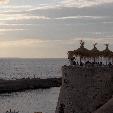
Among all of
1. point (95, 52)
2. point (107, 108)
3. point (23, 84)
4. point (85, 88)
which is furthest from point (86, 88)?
point (23, 84)

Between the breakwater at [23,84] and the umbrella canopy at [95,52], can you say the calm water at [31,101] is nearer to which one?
the breakwater at [23,84]

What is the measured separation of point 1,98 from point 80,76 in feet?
147

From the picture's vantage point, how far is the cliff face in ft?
106

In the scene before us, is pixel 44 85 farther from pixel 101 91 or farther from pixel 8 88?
pixel 101 91

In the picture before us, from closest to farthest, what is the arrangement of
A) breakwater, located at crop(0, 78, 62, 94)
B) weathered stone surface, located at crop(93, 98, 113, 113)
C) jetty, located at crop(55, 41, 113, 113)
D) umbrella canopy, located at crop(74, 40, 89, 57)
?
weathered stone surface, located at crop(93, 98, 113, 113) → jetty, located at crop(55, 41, 113, 113) → umbrella canopy, located at crop(74, 40, 89, 57) → breakwater, located at crop(0, 78, 62, 94)

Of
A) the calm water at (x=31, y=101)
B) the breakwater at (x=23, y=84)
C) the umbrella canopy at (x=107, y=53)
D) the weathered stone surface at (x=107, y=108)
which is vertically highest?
the umbrella canopy at (x=107, y=53)

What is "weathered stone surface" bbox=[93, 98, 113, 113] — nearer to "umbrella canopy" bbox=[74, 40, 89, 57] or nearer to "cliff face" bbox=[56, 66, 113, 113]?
"cliff face" bbox=[56, 66, 113, 113]

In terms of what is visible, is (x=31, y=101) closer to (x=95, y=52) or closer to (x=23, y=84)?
→ (x=23, y=84)

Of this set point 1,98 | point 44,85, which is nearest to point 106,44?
point 1,98

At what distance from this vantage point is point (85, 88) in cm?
3297

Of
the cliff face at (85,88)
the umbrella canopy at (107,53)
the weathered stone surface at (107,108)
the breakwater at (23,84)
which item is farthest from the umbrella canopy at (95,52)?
the breakwater at (23,84)

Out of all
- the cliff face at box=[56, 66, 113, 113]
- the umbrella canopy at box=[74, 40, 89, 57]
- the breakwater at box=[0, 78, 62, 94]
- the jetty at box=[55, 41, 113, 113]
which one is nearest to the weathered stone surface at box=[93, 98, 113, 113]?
the jetty at box=[55, 41, 113, 113]

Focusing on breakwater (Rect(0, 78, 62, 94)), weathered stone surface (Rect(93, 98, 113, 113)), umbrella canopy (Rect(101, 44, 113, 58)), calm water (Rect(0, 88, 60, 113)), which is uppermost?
umbrella canopy (Rect(101, 44, 113, 58))

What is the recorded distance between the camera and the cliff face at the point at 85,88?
32.2 m
